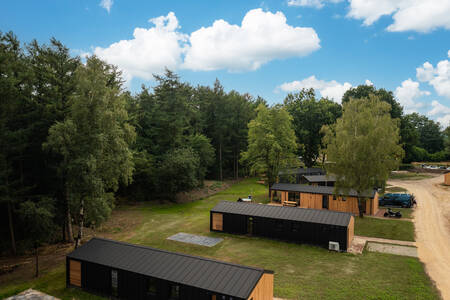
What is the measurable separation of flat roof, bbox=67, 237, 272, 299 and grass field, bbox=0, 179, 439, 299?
8.06 ft

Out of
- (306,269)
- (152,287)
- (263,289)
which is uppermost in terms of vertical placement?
(263,289)

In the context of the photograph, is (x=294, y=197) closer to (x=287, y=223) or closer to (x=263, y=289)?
(x=287, y=223)

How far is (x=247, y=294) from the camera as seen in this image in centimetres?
1270

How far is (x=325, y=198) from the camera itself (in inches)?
1374

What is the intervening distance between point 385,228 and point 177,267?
21.3m

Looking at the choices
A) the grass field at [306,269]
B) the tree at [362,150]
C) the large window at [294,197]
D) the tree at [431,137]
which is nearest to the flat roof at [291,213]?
the grass field at [306,269]

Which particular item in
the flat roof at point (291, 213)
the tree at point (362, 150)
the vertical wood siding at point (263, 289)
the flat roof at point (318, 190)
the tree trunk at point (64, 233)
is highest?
the tree at point (362, 150)

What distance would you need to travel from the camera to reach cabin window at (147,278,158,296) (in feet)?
50.0

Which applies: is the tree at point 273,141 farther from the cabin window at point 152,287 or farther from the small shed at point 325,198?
the cabin window at point 152,287

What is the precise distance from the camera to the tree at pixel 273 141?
1673 inches

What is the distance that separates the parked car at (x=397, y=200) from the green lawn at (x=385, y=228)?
6889mm

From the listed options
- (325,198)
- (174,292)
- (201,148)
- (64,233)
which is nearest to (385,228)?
(325,198)

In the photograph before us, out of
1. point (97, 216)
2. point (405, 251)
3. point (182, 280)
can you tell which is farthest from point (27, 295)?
point (405, 251)

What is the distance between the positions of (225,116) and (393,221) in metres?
36.2
